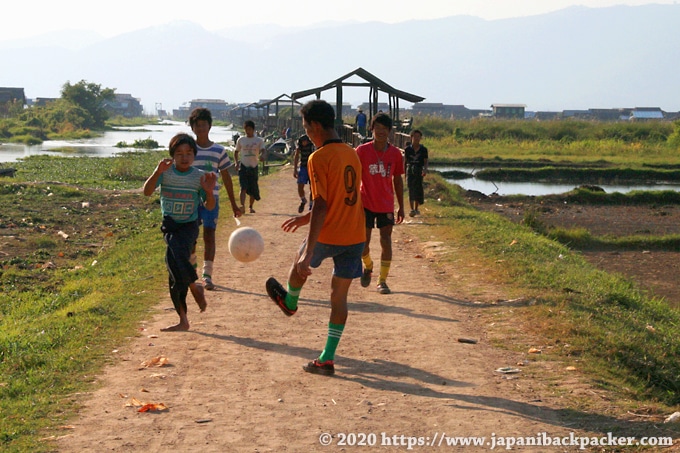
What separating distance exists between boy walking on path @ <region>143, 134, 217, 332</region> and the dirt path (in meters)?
0.56

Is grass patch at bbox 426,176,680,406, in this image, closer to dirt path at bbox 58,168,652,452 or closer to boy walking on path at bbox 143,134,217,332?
dirt path at bbox 58,168,652,452

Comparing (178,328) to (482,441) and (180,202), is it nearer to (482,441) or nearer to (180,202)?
(180,202)

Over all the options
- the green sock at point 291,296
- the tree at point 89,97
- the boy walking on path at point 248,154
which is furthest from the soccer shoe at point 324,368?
the tree at point 89,97

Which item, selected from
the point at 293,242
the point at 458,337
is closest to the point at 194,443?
the point at 458,337

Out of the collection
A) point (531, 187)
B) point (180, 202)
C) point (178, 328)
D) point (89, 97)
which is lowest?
point (531, 187)

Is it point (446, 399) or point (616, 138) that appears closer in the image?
point (446, 399)

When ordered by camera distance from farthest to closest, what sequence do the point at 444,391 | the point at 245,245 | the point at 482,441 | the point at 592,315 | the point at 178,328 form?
the point at 592,315, the point at 178,328, the point at 245,245, the point at 444,391, the point at 482,441

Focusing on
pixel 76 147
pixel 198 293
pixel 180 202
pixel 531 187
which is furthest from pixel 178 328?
pixel 76 147

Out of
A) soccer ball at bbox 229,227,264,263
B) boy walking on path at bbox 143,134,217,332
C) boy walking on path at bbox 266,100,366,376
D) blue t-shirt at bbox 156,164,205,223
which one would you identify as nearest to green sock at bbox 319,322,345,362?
boy walking on path at bbox 266,100,366,376

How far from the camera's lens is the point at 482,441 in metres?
4.96

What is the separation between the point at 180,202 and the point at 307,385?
2122 millimetres

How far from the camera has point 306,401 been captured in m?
5.62

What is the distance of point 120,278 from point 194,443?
A: 5.75m

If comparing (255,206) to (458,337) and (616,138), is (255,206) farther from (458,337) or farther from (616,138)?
(616,138)
